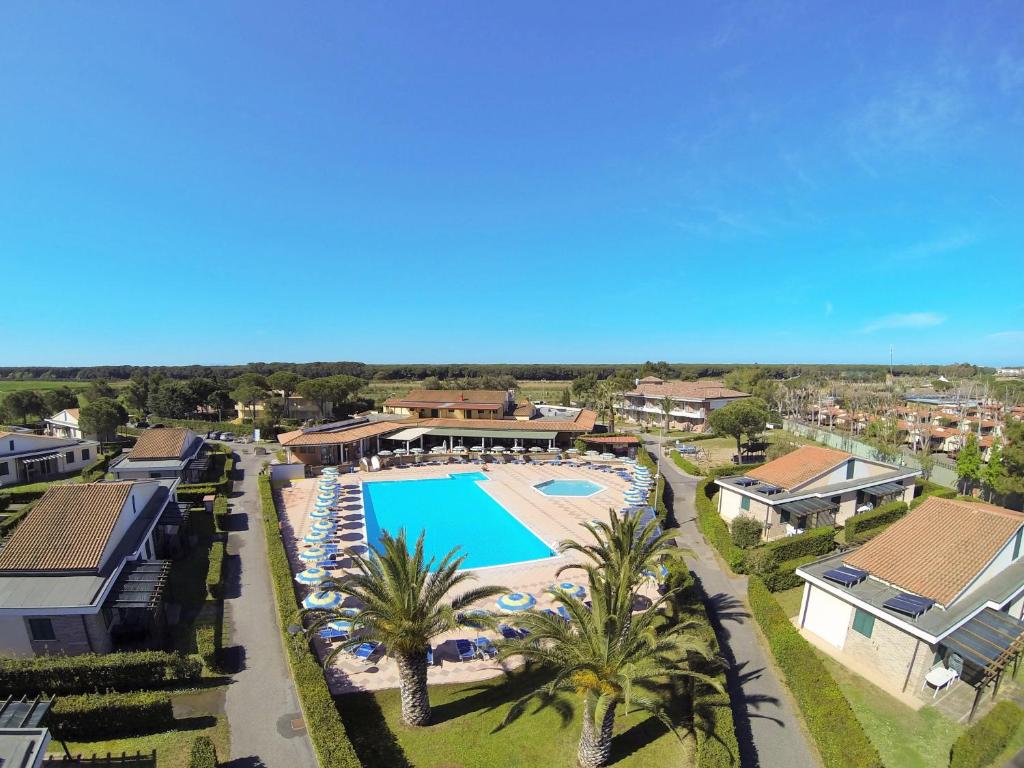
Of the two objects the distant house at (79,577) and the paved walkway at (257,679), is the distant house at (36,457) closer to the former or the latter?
the distant house at (79,577)

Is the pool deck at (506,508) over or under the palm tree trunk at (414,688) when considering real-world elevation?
under

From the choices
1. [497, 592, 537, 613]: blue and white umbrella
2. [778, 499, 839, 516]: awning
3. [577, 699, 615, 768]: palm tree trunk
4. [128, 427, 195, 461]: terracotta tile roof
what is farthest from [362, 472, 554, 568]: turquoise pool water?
[128, 427, 195, 461]: terracotta tile roof

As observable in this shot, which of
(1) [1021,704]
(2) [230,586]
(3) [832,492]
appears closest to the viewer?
(1) [1021,704]

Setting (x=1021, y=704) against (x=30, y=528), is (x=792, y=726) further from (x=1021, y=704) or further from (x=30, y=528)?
(x=30, y=528)

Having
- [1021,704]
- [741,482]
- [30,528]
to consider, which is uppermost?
[30,528]

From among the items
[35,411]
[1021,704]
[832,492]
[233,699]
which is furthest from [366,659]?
[35,411]

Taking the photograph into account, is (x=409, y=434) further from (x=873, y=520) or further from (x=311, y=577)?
(x=873, y=520)

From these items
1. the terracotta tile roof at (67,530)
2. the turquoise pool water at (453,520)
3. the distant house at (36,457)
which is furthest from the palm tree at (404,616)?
the distant house at (36,457)
